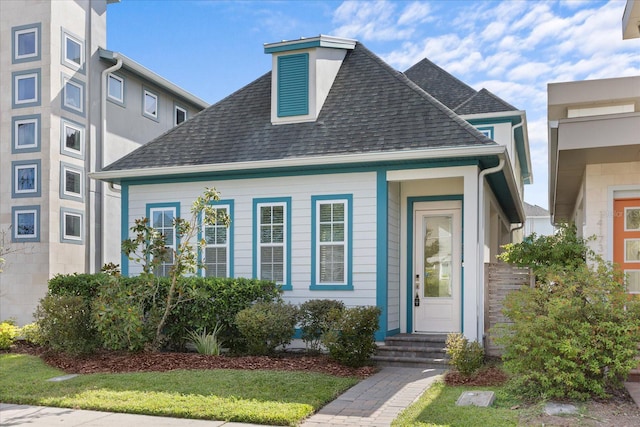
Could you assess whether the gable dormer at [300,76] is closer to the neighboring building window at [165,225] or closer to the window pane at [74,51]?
the neighboring building window at [165,225]

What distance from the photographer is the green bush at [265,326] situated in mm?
9727

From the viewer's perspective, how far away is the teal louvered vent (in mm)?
12359

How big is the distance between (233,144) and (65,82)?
7.04 m

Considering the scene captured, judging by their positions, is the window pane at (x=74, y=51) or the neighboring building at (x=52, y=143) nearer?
the neighboring building at (x=52, y=143)

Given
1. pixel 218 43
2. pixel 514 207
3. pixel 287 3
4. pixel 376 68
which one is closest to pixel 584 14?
pixel 376 68

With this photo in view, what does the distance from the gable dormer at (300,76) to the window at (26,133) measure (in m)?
7.37

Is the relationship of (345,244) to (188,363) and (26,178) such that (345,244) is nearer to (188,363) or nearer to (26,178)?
(188,363)

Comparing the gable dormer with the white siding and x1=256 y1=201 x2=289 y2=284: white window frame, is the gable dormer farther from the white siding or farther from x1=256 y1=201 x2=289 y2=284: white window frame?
x1=256 y1=201 x2=289 y2=284: white window frame

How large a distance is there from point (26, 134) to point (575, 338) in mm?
14795

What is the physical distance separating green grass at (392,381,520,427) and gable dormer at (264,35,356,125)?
6628mm

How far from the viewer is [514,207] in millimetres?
16109

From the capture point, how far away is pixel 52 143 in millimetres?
16172

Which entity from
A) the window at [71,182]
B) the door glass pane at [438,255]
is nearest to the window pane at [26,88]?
the window at [71,182]

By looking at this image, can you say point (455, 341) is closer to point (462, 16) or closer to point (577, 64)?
point (462, 16)
